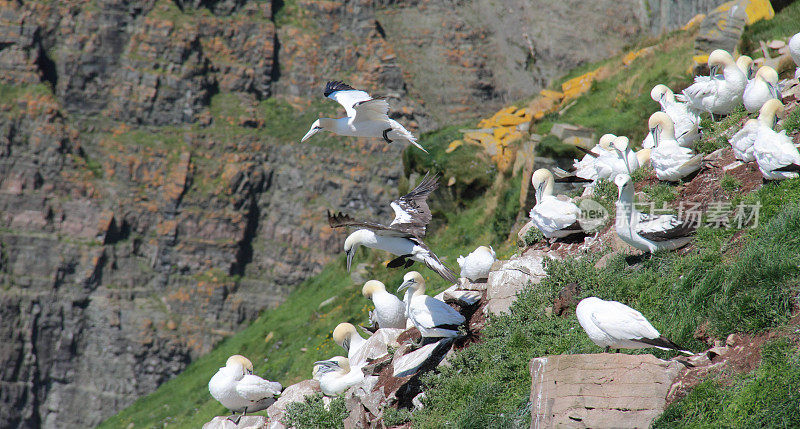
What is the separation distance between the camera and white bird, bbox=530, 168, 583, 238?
12883 mm

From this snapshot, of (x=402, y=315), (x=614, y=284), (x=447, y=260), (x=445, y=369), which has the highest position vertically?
(x=614, y=284)

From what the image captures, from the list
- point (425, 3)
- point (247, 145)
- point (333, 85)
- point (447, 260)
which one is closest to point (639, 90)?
point (447, 260)

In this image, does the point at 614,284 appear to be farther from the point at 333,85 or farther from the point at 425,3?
the point at 425,3

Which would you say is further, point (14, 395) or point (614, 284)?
point (14, 395)

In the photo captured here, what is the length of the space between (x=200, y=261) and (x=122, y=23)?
69.7ft

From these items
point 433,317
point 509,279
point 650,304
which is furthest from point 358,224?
point 650,304

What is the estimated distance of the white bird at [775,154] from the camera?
10.3 m

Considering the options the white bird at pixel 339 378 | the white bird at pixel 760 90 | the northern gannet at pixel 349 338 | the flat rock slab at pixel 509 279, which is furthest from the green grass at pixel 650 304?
the northern gannet at pixel 349 338

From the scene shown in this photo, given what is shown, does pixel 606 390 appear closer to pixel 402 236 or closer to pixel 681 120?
pixel 402 236

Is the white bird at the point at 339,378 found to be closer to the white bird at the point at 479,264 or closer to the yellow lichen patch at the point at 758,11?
the white bird at the point at 479,264

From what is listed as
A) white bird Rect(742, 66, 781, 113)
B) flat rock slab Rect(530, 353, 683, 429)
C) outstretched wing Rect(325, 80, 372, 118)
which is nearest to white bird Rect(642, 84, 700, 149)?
white bird Rect(742, 66, 781, 113)

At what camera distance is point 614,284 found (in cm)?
1071

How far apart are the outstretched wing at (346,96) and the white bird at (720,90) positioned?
5.75m

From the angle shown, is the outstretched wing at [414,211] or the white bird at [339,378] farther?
the white bird at [339,378]
